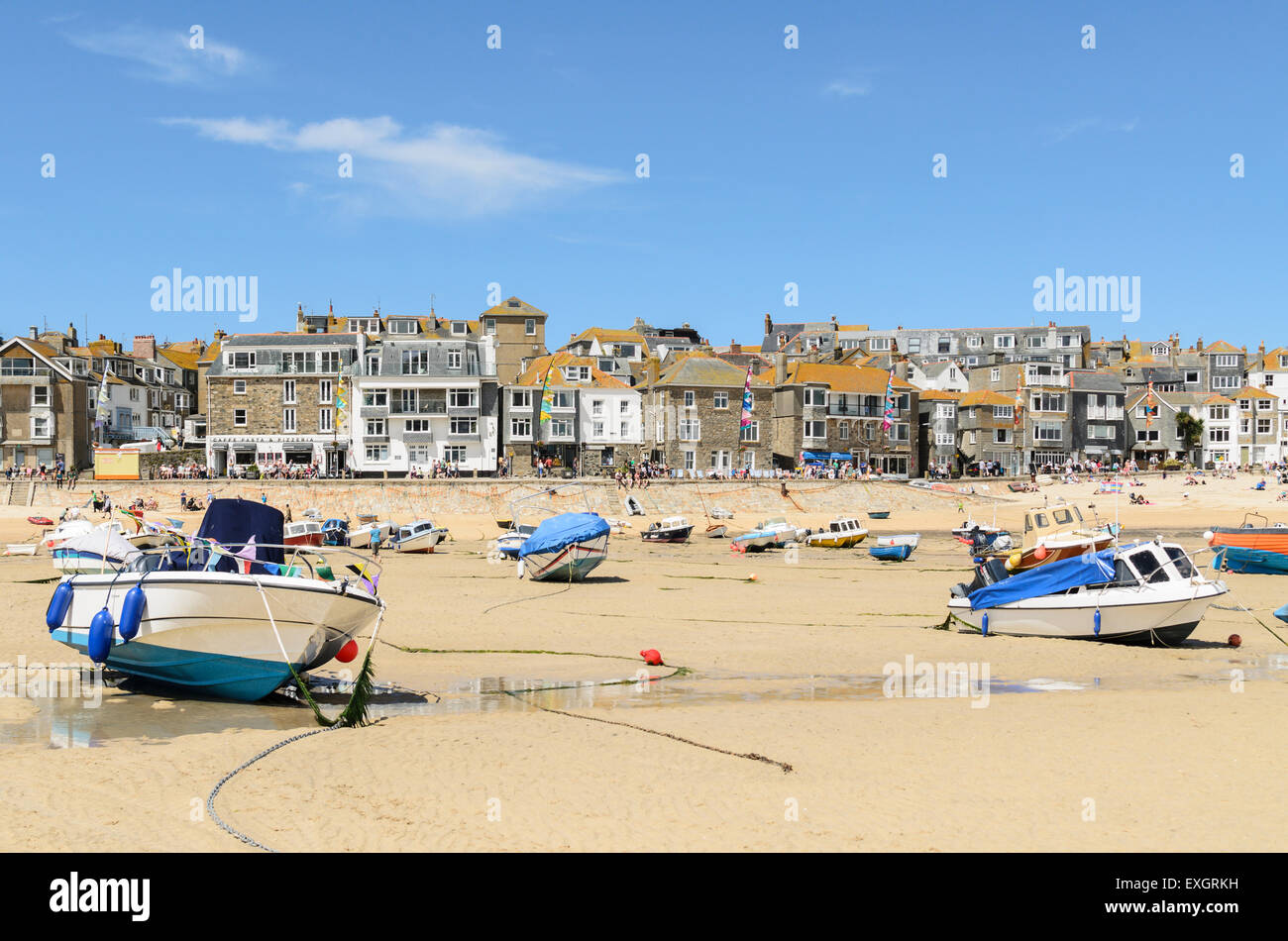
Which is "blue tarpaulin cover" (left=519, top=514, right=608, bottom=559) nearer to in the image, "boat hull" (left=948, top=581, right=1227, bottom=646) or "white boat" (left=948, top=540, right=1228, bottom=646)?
"white boat" (left=948, top=540, right=1228, bottom=646)

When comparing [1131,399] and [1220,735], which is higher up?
[1131,399]

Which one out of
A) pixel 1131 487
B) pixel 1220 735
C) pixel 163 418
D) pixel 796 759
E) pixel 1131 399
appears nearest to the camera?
pixel 796 759

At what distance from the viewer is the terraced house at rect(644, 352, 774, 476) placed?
77.9 metres

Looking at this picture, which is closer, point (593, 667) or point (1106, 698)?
point (1106, 698)

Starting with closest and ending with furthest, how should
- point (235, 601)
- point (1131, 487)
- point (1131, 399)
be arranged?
point (235, 601) < point (1131, 487) < point (1131, 399)

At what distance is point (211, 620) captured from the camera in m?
15.1

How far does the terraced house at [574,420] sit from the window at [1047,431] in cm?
3577

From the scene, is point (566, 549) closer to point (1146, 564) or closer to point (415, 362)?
point (1146, 564)

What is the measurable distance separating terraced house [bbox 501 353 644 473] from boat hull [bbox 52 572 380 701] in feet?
191

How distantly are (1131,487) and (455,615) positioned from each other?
6138cm

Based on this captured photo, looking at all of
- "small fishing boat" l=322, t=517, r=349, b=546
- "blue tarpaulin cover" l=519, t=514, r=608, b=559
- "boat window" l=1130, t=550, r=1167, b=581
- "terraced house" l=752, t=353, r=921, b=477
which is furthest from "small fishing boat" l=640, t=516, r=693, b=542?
"boat window" l=1130, t=550, r=1167, b=581
